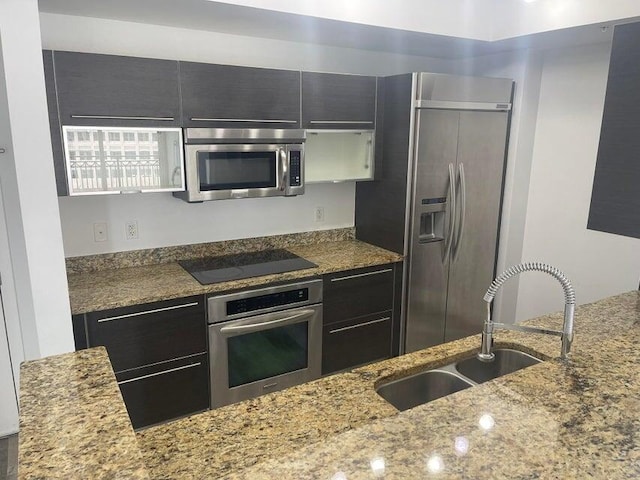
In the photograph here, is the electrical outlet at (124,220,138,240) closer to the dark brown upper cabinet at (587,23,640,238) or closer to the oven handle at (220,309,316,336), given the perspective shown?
the oven handle at (220,309,316,336)

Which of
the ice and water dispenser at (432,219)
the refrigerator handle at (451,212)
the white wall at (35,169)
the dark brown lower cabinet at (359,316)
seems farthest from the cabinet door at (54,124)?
the refrigerator handle at (451,212)

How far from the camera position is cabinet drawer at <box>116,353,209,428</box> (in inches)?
98.7

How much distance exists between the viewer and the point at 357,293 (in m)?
3.12

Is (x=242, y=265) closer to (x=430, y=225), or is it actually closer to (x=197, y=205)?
(x=197, y=205)

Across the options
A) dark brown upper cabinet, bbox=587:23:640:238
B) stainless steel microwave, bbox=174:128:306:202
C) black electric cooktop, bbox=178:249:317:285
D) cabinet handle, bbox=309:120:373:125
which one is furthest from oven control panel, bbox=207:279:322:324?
dark brown upper cabinet, bbox=587:23:640:238

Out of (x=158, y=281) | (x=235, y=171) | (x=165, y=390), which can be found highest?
(x=235, y=171)

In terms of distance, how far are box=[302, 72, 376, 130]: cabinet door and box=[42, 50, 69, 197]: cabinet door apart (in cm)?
133

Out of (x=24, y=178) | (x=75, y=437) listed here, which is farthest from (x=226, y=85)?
(x=75, y=437)

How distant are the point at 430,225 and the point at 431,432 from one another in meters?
2.31

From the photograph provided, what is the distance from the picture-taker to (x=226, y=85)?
2664 millimetres

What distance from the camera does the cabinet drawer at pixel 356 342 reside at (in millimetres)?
3098

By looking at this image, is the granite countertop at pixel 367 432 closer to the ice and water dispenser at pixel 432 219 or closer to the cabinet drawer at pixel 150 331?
the cabinet drawer at pixel 150 331

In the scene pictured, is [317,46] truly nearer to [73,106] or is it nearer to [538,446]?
[73,106]

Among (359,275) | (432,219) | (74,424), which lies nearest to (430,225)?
(432,219)
